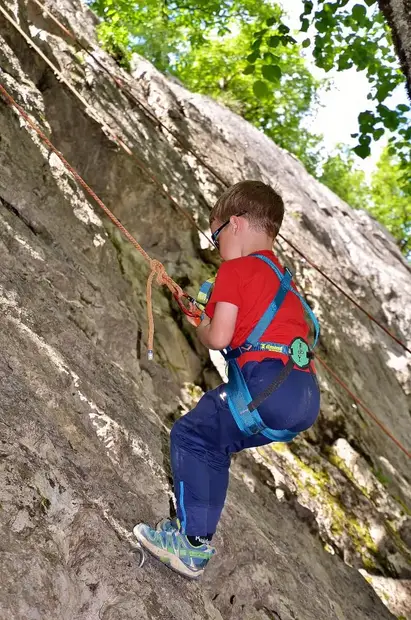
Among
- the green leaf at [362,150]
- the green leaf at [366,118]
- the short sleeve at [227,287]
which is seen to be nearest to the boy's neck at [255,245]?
the short sleeve at [227,287]

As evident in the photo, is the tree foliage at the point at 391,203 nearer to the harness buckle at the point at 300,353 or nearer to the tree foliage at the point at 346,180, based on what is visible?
the tree foliage at the point at 346,180

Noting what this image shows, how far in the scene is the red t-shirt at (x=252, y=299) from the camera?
9.46 feet

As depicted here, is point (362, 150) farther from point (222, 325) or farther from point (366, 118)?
point (222, 325)

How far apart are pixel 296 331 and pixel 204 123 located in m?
7.37

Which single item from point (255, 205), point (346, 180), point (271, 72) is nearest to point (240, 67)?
point (346, 180)

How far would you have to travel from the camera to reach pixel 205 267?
A: 7027 mm

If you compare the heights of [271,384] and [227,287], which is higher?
[227,287]

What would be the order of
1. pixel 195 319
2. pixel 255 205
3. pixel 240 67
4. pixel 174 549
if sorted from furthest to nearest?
pixel 240 67, pixel 195 319, pixel 255 205, pixel 174 549

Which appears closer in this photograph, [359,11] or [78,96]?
[359,11]

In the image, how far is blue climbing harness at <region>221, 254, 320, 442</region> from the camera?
284 centimetres

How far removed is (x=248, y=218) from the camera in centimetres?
314

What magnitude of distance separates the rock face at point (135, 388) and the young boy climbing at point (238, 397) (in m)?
0.19

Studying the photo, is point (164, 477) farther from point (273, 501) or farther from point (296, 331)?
point (273, 501)

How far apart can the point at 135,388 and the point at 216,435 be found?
134 centimetres
